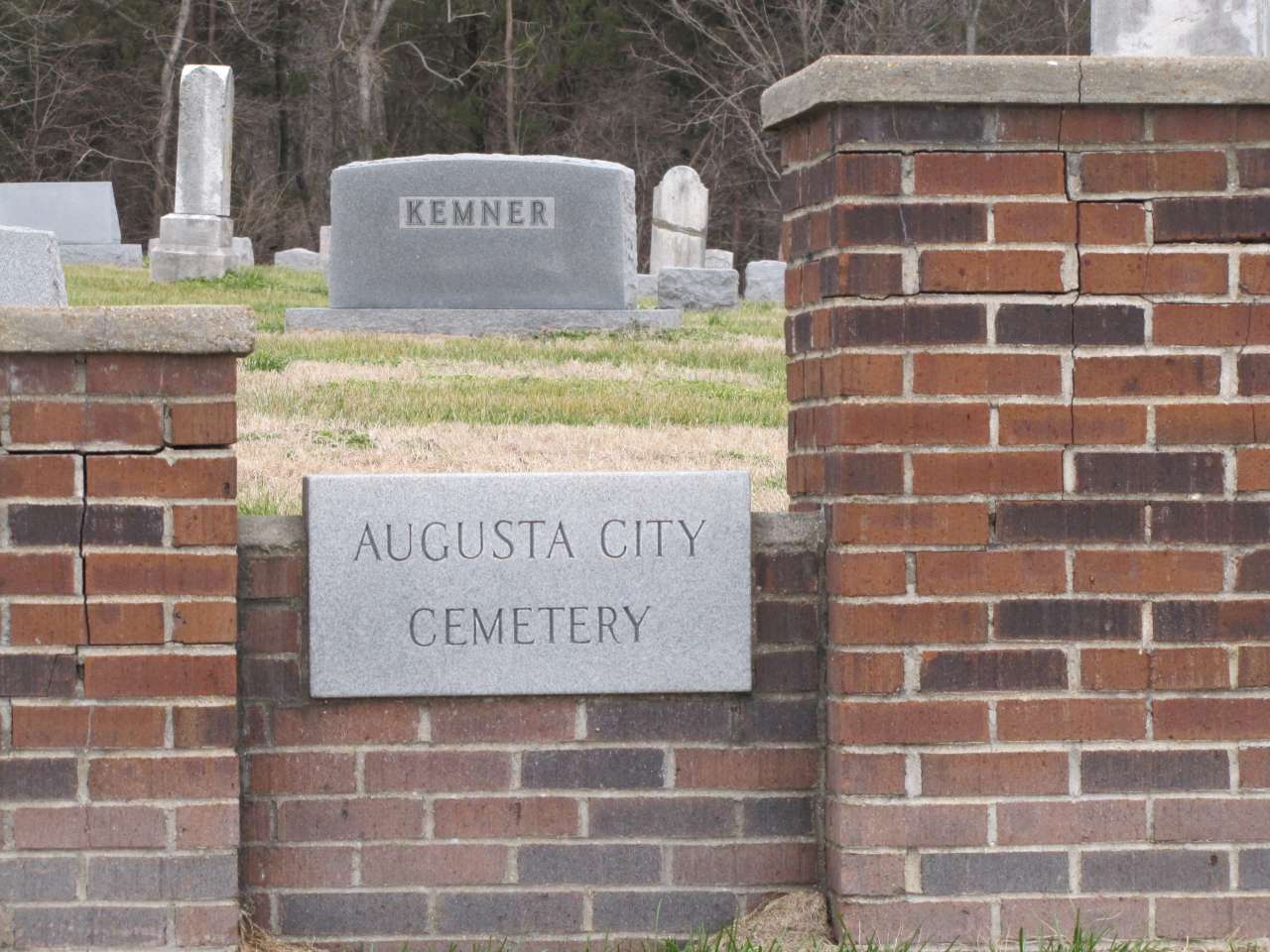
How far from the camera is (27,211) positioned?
2123 cm

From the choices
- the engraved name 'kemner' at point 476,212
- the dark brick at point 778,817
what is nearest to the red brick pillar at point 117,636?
the dark brick at point 778,817

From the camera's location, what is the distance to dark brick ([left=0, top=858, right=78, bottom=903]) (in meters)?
3.41

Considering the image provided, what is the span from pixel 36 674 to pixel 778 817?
1.43 m

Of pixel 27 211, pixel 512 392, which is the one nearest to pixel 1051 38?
pixel 27 211

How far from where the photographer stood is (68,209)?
21375 mm

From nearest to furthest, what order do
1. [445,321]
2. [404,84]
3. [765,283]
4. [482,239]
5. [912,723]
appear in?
[912,723]
[445,321]
[482,239]
[765,283]
[404,84]

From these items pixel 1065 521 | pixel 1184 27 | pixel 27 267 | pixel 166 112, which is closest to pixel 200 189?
pixel 27 267

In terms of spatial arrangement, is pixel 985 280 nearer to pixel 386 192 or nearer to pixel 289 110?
pixel 386 192

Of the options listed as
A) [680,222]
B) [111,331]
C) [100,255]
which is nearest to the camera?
[111,331]

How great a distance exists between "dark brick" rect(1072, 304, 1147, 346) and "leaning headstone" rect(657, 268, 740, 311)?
11896mm

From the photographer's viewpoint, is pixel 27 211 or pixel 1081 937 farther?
pixel 27 211

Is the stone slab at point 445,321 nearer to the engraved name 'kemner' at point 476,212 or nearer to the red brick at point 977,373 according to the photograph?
the engraved name 'kemner' at point 476,212

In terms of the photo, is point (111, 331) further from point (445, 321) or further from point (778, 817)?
point (445, 321)

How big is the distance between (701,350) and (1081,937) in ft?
24.7
